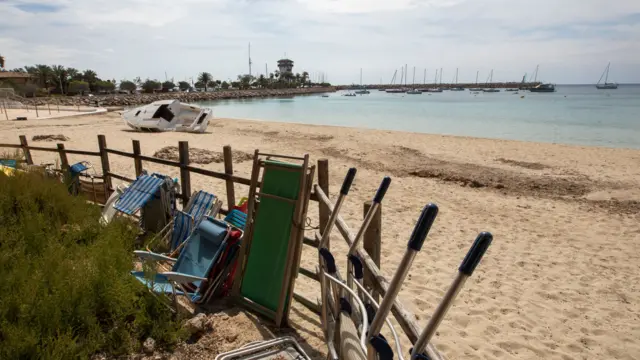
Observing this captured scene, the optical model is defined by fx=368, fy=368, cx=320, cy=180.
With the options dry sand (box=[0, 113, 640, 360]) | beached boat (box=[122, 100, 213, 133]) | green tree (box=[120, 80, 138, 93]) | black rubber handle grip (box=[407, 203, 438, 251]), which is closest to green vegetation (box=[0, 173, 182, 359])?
dry sand (box=[0, 113, 640, 360])

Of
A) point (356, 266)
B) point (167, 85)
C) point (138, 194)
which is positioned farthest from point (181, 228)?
point (167, 85)

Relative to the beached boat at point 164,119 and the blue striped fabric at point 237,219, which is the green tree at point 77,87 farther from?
the blue striped fabric at point 237,219

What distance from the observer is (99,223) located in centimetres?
423

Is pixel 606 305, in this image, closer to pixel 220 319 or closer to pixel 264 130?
pixel 220 319

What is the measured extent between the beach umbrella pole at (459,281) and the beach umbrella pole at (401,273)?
14cm

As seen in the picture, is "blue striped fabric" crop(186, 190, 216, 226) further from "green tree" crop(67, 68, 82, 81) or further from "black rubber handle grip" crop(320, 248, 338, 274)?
"green tree" crop(67, 68, 82, 81)

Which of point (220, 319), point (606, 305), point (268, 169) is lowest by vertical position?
point (606, 305)

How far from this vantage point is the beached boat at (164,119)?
19.0 metres

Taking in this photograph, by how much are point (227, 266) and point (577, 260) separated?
489cm

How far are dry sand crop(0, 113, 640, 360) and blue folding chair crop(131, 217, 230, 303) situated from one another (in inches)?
36.0

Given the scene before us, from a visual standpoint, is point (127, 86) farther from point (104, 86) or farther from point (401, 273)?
point (401, 273)

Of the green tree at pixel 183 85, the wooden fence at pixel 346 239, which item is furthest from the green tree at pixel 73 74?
the wooden fence at pixel 346 239

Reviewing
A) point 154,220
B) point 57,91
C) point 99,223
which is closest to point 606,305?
point 154,220

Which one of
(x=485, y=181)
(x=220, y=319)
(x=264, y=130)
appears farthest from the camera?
(x=264, y=130)
